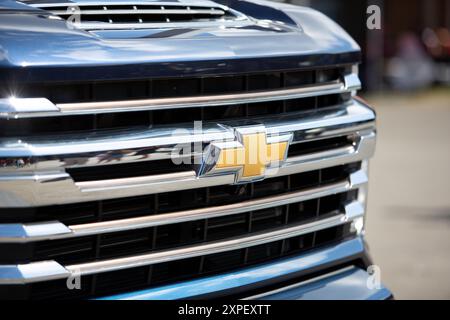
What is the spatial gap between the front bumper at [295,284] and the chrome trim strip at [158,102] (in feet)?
1.96

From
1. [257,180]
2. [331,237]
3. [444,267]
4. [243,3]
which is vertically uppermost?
[243,3]

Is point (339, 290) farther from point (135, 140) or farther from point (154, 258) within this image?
point (135, 140)

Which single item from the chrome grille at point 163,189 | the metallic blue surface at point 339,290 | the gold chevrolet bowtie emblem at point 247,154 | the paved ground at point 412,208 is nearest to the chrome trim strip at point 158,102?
the chrome grille at point 163,189

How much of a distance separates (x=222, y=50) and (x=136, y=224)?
65 cm

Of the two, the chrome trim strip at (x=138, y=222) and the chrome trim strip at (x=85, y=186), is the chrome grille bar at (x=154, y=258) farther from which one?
the chrome trim strip at (x=85, y=186)

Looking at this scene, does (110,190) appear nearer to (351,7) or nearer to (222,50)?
(222,50)

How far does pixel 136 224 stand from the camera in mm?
2473

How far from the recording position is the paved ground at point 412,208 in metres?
5.15

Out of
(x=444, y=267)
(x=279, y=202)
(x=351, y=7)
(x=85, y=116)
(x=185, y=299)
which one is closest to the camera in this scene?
(x=85, y=116)

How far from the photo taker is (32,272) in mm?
2303

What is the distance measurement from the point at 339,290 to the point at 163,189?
0.95 meters

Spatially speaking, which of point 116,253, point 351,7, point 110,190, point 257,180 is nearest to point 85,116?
point 110,190

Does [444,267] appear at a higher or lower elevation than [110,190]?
lower

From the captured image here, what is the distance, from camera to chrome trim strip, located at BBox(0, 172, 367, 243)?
227cm
